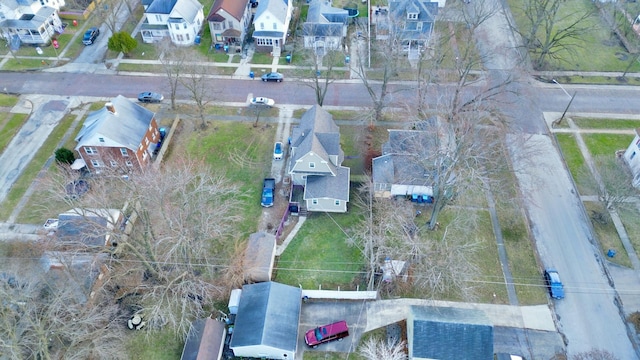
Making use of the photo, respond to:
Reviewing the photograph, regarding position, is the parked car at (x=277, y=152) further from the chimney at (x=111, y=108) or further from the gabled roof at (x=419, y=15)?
the gabled roof at (x=419, y=15)

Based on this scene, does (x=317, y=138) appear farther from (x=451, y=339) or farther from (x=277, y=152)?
(x=451, y=339)

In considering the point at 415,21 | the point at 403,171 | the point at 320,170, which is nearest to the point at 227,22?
the point at 415,21

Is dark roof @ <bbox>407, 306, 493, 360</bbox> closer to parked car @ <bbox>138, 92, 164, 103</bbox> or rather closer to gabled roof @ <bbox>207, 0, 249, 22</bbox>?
parked car @ <bbox>138, 92, 164, 103</bbox>

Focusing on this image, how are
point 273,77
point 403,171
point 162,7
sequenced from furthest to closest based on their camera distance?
1. point 162,7
2. point 273,77
3. point 403,171

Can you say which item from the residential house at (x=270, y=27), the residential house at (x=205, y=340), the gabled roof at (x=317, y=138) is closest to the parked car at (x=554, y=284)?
the gabled roof at (x=317, y=138)

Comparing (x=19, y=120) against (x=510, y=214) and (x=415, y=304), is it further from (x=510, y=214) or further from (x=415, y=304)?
(x=510, y=214)

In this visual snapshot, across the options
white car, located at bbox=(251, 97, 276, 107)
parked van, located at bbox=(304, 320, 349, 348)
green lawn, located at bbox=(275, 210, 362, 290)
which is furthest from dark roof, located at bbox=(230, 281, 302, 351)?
white car, located at bbox=(251, 97, 276, 107)
